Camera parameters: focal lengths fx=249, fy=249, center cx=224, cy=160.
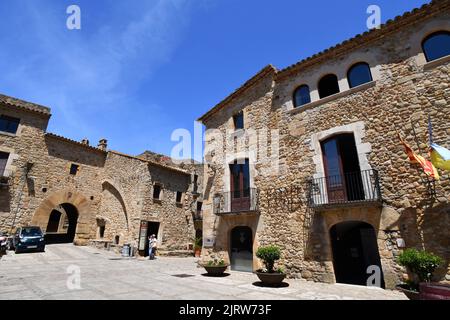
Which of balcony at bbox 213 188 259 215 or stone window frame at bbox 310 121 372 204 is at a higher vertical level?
stone window frame at bbox 310 121 372 204

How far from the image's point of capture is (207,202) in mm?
12742

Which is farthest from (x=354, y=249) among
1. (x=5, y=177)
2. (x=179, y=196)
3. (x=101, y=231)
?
(x=5, y=177)

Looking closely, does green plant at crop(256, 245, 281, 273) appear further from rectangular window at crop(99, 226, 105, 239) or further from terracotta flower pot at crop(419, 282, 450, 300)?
rectangular window at crop(99, 226, 105, 239)

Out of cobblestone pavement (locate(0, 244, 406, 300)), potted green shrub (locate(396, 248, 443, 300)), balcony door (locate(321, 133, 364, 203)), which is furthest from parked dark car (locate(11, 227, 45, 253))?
potted green shrub (locate(396, 248, 443, 300))

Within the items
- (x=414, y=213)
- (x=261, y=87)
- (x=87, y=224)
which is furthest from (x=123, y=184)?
(x=414, y=213)

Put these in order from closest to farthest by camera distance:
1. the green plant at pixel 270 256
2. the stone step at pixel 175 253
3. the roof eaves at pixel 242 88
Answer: the green plant at pixel 270 256, the roof eaves at pixel 242 88, the stone step at pixel 175 253

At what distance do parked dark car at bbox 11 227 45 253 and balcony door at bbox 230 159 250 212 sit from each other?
11.0 m

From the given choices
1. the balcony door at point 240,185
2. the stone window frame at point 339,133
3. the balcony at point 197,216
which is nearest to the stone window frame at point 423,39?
the stone window frame at point 339,133

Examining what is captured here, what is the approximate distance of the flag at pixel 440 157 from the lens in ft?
20.2

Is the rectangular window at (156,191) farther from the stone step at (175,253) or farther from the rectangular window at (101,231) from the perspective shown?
the rectangular window at (101,231)

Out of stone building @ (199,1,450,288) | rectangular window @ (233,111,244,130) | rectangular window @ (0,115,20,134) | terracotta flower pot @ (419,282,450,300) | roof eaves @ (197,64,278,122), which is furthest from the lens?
rectangular window @ (0,115,20,134)

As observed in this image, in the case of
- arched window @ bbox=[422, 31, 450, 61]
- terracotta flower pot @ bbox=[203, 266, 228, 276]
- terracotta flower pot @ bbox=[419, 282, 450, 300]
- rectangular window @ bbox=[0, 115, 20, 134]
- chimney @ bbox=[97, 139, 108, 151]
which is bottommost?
terracotta flower pot @ bbox=[203, 266, 228, 276]

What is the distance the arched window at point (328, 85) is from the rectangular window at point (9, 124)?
60.8 ft

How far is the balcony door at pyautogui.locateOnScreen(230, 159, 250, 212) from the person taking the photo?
11203 millimetres
